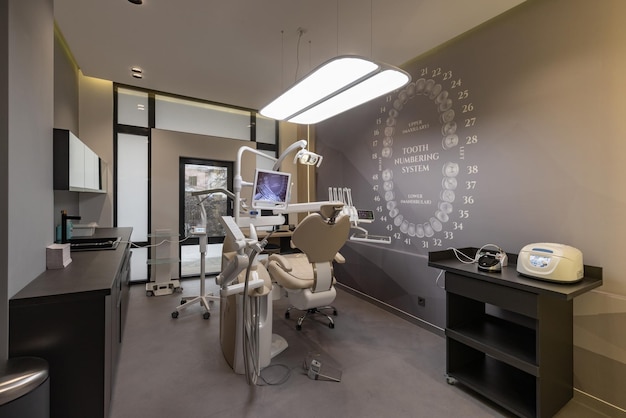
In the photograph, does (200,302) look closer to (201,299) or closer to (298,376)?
(201,299)

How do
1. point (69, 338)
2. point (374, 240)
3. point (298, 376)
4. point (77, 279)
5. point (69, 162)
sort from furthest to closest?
point (374, 240)
point (298, 376)
point (69, 162)
point (77, 279)
point (69, 338)

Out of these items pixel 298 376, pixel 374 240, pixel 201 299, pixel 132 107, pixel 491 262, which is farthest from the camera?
pixel 132 107

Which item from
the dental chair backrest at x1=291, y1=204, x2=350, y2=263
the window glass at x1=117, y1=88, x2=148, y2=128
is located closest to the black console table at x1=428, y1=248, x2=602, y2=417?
the dental chair backrest at x1=291, y1=204, x2=350, y2=263

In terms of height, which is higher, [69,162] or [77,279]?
[69,162]

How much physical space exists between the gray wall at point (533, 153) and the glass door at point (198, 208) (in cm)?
309

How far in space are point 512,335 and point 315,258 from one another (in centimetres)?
158

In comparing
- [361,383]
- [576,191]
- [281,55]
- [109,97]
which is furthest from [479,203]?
[109,97]

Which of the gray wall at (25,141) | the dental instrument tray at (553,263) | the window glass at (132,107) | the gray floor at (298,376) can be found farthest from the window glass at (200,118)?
the dental instrument tray at (553,263)

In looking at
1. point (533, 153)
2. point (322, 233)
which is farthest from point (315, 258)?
point (533, 153)

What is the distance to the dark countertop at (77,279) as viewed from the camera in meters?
1.43

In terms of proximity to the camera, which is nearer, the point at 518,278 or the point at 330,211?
the point at 518,278

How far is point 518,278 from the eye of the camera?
1829 millimetres

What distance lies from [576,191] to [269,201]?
229 cm

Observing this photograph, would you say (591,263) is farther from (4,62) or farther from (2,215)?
(4,62)
